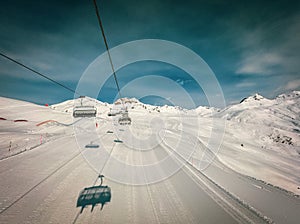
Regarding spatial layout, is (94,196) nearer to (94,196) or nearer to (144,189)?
(94,196)

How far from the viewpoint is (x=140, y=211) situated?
19.2 ft

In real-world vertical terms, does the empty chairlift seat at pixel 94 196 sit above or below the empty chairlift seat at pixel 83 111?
below

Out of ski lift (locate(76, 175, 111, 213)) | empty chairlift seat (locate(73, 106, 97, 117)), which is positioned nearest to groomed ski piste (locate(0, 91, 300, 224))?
ski lift (locate(76, 175, 111, 213))

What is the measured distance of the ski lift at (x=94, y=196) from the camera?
248 inches

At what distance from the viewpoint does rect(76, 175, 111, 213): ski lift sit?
629cm

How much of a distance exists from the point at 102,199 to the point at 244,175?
28.4ft

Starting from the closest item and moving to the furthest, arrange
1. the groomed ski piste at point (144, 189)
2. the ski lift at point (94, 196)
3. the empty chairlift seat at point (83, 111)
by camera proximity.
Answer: the groomed ski piste at point (144, 189) < the ski lift at point (94, 196) < the empty chairlift seat at point (83, 111)

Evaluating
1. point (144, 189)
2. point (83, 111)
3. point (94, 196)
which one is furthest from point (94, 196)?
point (83, 111)

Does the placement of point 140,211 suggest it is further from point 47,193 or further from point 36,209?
point 47,193

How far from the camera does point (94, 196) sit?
270 inches

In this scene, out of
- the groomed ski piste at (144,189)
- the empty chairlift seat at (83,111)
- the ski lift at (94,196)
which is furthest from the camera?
the empty chairlift seat at (83,111)

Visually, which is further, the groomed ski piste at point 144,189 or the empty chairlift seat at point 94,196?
the empty chairlift seat at point 94,196

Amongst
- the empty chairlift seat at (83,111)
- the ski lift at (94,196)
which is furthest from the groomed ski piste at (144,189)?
the empty chairlift seat at (83,111)

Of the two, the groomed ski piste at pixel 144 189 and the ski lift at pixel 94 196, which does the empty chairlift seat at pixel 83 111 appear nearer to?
the groomed ski piste at pixel 144 189
